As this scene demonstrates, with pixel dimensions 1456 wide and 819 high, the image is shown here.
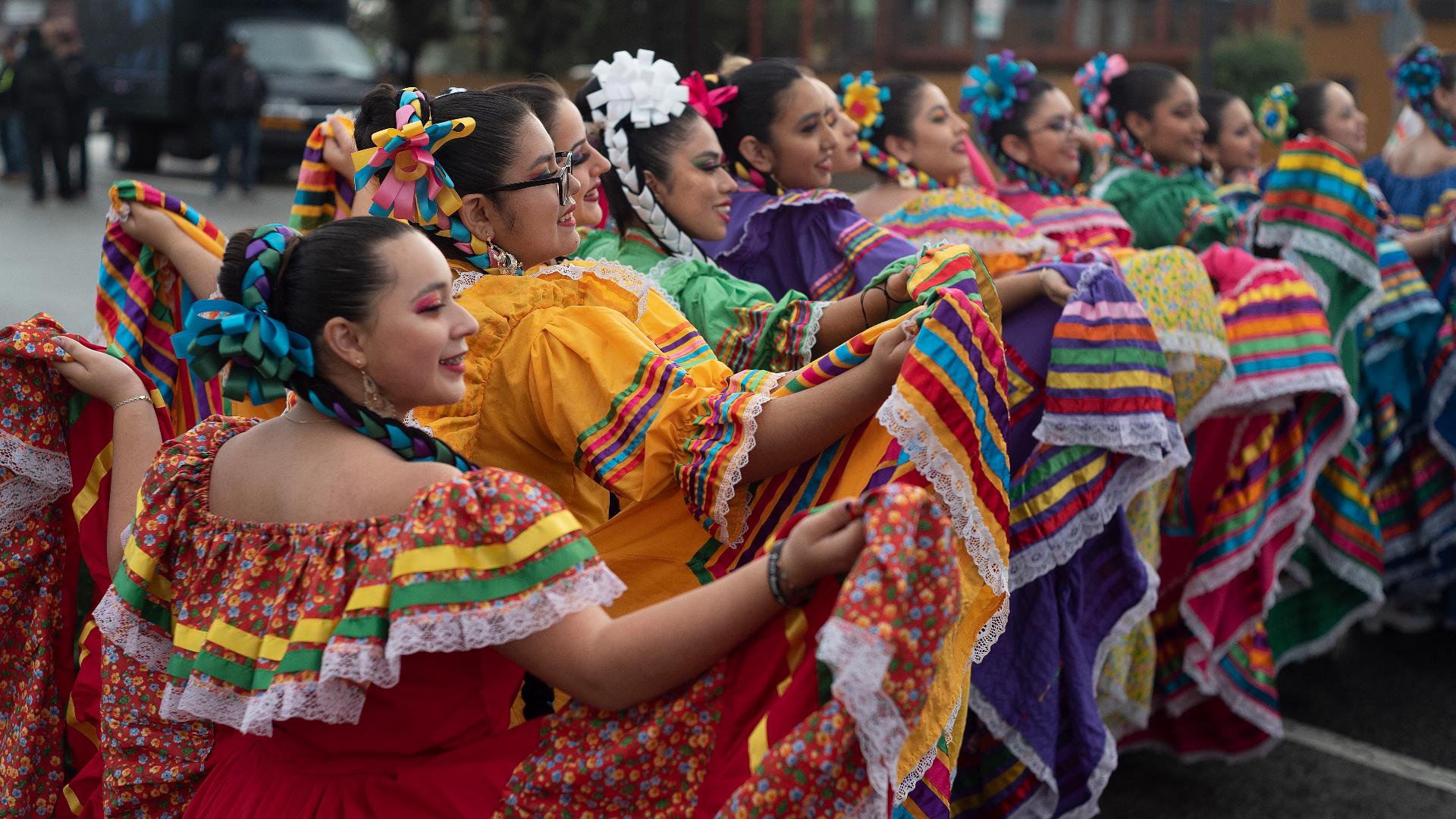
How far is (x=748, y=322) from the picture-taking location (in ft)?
10.5

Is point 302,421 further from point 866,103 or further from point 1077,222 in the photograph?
point 1077,222

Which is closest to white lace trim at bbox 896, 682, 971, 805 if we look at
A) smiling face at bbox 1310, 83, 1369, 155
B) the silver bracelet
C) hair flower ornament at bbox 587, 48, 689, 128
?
the silver bracelet

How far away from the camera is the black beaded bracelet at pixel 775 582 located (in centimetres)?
187

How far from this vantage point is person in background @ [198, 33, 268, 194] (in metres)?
15.0

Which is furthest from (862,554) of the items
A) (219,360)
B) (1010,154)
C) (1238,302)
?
(1010,154)

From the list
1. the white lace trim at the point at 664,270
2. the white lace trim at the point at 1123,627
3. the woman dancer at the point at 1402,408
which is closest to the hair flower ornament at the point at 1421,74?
the woman dancer at the point at 1402,408

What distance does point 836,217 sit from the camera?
150 inches

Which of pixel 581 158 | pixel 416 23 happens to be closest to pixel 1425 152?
pixel 581 158

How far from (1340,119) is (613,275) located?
480 cm

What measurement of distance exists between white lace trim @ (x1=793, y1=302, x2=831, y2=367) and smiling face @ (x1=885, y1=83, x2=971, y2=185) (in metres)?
1.71

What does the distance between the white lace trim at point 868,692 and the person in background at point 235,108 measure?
14.6m

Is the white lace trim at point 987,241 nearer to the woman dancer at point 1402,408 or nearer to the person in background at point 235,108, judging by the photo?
the woman dancer at point 1402,408

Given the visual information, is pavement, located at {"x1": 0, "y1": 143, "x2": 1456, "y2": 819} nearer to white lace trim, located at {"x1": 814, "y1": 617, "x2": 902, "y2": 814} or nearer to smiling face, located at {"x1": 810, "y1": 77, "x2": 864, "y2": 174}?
smiling face, located at {"x1": 810, "y1": 77, "x2": 864, "y2": 174}

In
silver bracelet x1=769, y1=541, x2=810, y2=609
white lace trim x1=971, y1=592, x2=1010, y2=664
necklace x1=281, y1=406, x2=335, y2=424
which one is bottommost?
white lace trim x1=971, y1=592, x2=1010, y2=664
